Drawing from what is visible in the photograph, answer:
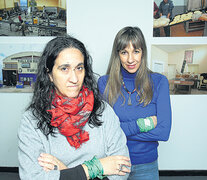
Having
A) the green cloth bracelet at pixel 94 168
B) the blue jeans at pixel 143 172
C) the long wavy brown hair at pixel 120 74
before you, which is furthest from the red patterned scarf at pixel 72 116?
the blue jeans at pixel 143 172

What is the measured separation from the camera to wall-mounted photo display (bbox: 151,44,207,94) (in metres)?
2.60

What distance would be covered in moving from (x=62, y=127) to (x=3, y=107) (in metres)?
2.00

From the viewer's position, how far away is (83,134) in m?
1.18

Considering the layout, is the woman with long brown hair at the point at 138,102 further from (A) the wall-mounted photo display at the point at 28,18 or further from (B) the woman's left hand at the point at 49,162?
(A) the wall-mounted photo display at the point at 28,18

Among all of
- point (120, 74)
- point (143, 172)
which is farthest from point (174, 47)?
point (143, 172)

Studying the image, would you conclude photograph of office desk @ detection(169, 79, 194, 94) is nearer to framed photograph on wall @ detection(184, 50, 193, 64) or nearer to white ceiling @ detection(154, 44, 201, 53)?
framed photograph on wall @ detection(184, 50, 193, 64)

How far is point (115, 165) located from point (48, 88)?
643 mm

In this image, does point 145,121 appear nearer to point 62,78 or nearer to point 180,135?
point 62,78

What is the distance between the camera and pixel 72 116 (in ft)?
3.94

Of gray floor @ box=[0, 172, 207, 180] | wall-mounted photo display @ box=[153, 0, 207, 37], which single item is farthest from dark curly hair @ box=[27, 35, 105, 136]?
gray floor @ box=[0, 172, 207, 180]

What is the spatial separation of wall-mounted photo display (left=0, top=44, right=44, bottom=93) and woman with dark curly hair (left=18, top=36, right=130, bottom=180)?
1561mm

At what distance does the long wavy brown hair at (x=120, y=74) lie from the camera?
1.52 metres

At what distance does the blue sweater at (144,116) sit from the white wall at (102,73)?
3.84ft

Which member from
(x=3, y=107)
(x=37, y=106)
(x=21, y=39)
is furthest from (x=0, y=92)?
(x=37, y=106)
